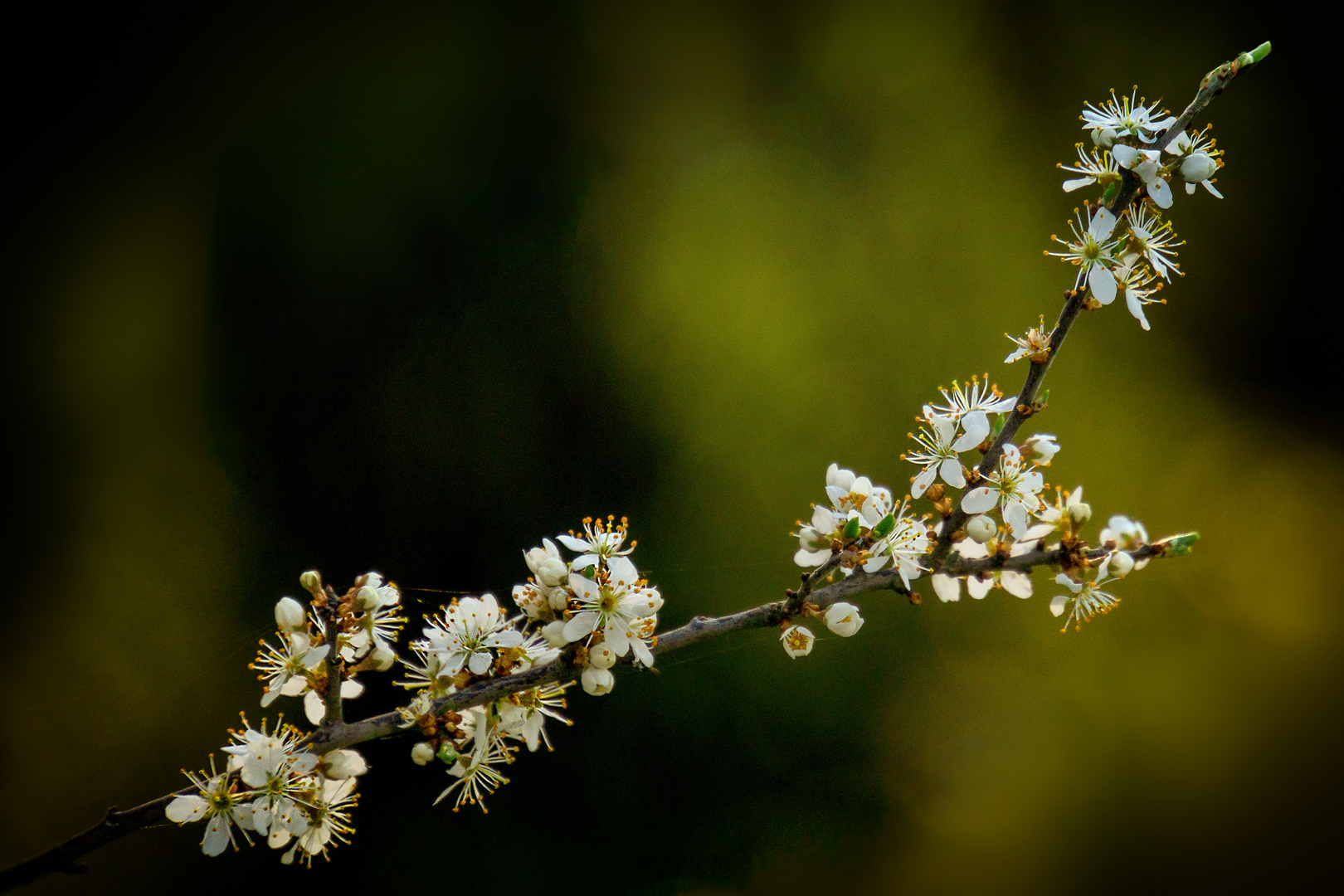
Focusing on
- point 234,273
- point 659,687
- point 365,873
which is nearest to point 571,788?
point 659,687

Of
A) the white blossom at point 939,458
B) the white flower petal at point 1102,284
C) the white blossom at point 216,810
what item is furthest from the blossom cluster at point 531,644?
the white flower petal at point 1102,284

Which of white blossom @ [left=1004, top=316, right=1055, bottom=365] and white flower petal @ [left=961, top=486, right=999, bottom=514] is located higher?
white blossom @ [left=1004, top=316, right=1055, bottom=365]

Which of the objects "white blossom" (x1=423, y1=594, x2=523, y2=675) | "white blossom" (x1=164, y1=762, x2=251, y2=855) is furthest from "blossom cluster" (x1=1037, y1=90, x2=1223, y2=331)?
"white blossom" (x1=164, y1=762, x2=251, y2=855)

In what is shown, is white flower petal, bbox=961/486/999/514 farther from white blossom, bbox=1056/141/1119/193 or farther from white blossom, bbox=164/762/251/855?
white blossom, bbox=164/762/251/855

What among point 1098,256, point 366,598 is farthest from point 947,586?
point 366,598

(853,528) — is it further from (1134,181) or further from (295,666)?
(295,666)

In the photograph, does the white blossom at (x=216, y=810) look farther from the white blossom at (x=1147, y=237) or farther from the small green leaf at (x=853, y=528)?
the white blossom at (x=1147, y=237)
